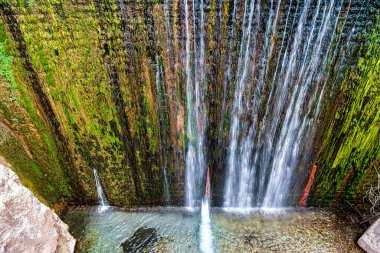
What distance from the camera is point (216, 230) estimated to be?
3969mm

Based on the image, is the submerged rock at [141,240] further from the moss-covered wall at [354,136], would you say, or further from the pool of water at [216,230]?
the moss-covered wall at [354,136]

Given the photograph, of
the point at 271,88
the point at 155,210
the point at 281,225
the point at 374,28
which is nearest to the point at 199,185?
the point at 155,210

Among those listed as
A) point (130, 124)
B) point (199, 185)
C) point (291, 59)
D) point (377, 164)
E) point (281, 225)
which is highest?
point (291, 59)

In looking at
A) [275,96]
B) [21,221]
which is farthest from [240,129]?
[21,221]

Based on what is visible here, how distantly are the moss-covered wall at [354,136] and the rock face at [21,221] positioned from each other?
357 centimetres

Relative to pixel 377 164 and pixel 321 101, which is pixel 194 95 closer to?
pixel 321 101

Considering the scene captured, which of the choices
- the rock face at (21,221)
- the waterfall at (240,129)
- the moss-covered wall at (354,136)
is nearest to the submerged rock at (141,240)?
the rock face at (21,221)

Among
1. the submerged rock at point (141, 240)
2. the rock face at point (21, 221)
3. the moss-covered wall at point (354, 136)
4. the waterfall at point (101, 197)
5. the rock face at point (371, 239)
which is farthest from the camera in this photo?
the waterfall at point (101, 197)

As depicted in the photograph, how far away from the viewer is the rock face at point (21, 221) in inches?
93.2

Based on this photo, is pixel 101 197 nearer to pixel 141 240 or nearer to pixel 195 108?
pixel 141 240

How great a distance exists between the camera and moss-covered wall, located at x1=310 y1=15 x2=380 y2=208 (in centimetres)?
313

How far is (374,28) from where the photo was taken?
2910 millimetres

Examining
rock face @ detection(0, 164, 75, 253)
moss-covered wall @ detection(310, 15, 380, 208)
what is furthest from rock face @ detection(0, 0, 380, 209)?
rock face @ detection(0, 164, 75, 253)

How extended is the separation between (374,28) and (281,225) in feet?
9.49
